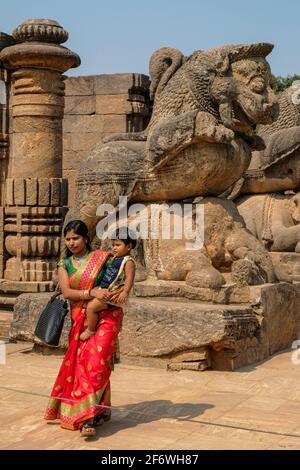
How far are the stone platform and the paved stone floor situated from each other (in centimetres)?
12

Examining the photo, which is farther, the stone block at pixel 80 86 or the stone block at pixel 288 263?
the stone block at pixel 80 86

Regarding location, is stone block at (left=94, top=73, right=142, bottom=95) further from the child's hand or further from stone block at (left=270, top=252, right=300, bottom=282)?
the child's hand

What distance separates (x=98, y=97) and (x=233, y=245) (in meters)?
5.81

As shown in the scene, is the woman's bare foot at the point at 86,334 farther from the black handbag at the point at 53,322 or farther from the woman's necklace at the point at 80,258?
the woman's necklace at the point at 80,258

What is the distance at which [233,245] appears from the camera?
6547mm

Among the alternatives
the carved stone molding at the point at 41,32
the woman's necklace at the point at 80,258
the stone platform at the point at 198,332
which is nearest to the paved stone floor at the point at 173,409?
the stone platform at the point at 198,332

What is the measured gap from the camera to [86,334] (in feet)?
14.6

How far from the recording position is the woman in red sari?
4.34 m

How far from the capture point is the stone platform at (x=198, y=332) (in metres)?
5.85

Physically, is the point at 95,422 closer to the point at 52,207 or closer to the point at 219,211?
the point at 219,211

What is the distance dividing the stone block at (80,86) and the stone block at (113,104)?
208 mm

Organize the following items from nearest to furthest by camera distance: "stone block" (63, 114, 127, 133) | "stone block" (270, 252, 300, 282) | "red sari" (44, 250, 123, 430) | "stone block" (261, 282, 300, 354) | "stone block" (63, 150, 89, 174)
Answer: "red sari" (44, 250, 123, 430) < "stone block" (261, 282, 300, 354) < "stone block" (270, 252, 300, 282) < "stone block" (63, 114, 127, 133) < "stone block" (63, 150, 89, 174)

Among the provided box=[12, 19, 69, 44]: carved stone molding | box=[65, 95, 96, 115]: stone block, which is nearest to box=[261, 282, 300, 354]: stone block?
box=[12, 19, 69, 44]: carved stone molding
